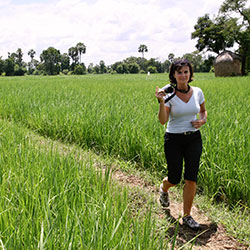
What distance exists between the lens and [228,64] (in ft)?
66.2

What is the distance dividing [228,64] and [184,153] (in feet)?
65.2

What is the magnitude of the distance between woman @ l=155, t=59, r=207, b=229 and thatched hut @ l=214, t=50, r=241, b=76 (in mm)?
19672

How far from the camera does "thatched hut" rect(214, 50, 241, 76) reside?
2019cm

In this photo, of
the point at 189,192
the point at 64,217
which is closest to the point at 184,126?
the point at 189,192

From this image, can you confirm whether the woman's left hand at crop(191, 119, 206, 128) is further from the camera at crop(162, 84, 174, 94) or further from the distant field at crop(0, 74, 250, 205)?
the distant field at crop(0, 74, 250, 205)

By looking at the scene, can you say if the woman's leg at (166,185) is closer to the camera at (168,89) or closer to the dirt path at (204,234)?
the dirt path at (204,234)

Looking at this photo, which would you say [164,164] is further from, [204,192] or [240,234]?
[240,234]

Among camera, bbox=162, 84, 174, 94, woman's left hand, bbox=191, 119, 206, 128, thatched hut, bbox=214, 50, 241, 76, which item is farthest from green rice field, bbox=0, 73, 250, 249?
thatched hut, bbox=214, 50, 241, 76

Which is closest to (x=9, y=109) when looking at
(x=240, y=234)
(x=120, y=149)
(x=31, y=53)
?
(x=120, y=149)

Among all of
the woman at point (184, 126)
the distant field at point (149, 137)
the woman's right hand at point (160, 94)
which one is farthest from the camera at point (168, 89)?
the distant field at point (149, 137)

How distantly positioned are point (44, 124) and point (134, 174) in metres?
2.34

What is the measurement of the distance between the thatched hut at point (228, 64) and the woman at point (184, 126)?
19.7 metres

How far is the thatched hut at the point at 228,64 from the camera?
20.2m

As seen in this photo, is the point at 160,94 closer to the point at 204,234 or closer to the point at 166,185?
the point at 166,185
